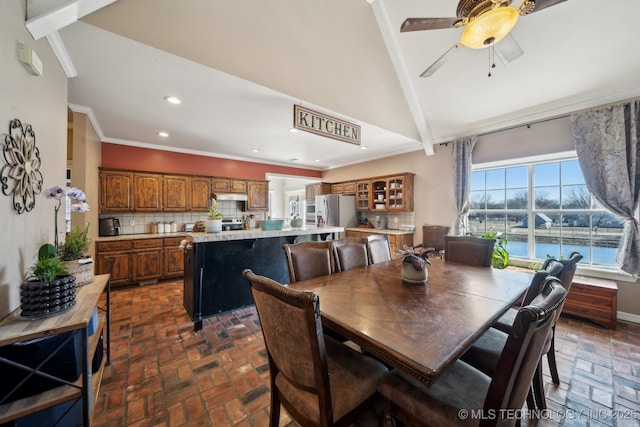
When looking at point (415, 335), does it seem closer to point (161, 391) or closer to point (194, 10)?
point (161, 391)

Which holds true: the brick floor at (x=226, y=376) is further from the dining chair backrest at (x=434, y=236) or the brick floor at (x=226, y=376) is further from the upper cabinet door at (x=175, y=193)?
the upper cabinet door at (x=175, y=193)

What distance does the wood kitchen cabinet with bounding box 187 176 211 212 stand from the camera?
4.75m

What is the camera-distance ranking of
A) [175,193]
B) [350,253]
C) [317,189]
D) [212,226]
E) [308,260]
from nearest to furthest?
[308,260] < [350,253] < [212,226] < [175,193] < [317,189]

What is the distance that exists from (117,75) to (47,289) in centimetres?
206

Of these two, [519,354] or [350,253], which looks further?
[350,253]

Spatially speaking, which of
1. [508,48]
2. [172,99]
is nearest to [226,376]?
[172,99]

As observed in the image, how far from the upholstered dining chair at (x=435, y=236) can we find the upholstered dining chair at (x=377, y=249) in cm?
201

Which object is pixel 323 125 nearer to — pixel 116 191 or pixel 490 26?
pixel 490 26

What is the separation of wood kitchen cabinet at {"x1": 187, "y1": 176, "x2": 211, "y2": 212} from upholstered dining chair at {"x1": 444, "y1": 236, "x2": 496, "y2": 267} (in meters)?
4.40

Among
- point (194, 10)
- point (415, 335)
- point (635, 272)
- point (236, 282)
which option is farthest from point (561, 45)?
point (236, 282)

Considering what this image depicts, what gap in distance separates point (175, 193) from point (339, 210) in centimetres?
346

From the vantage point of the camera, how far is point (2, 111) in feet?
4.05

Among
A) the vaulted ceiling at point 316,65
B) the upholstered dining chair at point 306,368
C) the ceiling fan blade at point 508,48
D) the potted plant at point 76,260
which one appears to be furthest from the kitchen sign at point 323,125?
the potted plant at point 76,260

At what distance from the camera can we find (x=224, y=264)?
2.88m
